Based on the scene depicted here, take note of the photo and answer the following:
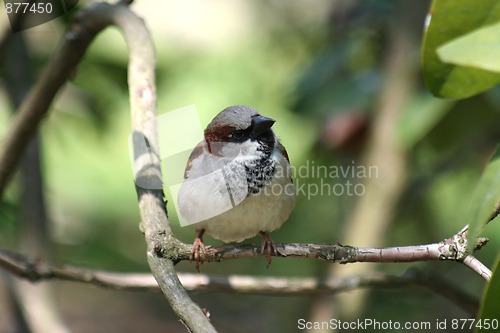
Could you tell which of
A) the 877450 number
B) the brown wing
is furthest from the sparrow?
the 877450 number

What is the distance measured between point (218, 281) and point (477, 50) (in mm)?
856

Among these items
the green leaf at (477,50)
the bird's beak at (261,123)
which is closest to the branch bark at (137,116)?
the bird's beak at (261,123)

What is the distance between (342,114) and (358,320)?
77 centimetres

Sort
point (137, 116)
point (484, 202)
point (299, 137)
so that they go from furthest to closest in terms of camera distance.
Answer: point (299, 137)
point (137, 116)
point (484, 202)

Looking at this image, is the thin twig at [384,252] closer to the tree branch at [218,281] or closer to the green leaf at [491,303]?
the green leaf at [491,303]

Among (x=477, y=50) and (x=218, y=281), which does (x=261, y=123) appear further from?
(x=477, y=50)

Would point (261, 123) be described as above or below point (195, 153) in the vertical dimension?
above

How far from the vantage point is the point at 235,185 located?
146 centimetres

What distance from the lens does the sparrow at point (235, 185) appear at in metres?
1.45

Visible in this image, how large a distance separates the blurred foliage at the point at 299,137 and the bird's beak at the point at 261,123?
28.2 inches

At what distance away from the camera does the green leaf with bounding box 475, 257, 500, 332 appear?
0.83 metres

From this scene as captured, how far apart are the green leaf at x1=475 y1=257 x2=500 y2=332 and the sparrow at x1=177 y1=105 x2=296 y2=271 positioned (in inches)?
24.9

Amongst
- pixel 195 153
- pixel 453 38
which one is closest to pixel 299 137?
pixel 195 153

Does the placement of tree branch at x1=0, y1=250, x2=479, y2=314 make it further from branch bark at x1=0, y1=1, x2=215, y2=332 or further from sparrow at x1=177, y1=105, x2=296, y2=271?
branch bark at x1=0, y1=1, x2=215, y2=332
